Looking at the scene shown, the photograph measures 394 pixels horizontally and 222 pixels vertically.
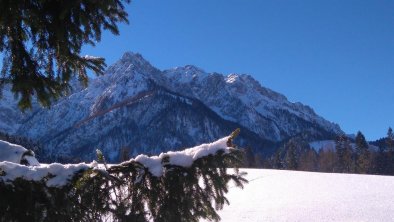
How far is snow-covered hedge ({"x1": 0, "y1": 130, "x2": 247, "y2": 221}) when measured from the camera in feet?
10.6

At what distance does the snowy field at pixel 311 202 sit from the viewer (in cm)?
1410

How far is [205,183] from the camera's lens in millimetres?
3453

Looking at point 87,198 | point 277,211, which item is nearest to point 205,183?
point 87,198

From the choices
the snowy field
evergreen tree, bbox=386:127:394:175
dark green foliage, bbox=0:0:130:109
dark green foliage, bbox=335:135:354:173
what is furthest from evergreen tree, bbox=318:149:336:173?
dark green foliage, bbox=0:0:130:109

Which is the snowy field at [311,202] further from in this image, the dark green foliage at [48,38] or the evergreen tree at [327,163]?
the evergreen tree at [327,163]

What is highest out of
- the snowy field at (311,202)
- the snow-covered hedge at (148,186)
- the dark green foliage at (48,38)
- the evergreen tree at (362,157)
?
the evergreen tree at (362,157)

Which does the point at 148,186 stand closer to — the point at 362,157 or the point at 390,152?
the point at 362,157

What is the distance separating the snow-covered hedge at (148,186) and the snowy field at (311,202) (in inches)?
276

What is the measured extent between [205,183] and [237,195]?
17.0 meters

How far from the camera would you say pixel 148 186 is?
349cm

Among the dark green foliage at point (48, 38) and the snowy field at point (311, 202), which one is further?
the snowy field at point (311, 202)

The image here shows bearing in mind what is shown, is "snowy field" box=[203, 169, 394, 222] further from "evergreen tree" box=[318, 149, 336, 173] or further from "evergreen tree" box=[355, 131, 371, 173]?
"evergreen tree" box=[318, 149, 336, 173]

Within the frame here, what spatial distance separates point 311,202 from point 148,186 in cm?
1516

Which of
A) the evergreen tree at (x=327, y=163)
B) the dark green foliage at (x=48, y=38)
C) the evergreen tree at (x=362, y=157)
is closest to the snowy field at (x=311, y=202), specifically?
the dark green foliage at (x=48, y=38)
